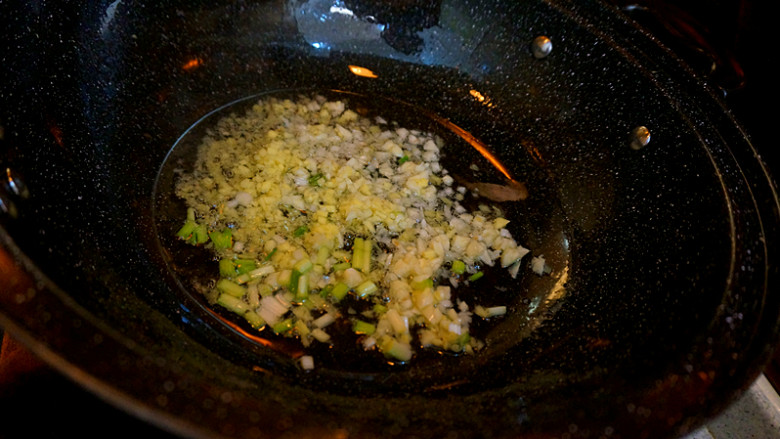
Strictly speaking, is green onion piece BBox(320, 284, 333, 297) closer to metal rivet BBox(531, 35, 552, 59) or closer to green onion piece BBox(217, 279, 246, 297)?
green onion piece BBox(217, 279, 246, 297)

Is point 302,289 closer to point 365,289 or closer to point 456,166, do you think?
point 365,289

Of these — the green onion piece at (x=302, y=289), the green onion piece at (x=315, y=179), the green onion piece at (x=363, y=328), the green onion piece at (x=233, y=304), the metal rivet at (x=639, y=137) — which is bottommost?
the green onion piece at (x=363, y=328)

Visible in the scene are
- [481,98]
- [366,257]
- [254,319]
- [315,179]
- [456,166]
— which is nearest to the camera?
[254,319]

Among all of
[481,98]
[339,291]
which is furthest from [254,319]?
[481,98]

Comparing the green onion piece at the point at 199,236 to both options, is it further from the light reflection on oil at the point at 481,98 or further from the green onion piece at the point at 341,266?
the light reflection on oil at the point at 481,98

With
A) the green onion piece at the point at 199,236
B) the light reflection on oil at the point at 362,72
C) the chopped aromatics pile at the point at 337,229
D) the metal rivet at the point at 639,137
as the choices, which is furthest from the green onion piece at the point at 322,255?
the metal rivet at the point at 639,137

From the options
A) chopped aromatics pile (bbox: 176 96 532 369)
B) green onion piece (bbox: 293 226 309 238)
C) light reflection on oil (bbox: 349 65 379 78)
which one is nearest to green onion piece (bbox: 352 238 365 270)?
chopped aromatics pile (bbox: 176 96 532 369)

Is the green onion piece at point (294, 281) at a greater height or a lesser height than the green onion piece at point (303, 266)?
lesser

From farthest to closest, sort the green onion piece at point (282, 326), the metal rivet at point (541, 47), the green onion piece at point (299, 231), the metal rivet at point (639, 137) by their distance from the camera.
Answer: the metal rivet at point (541, 47) < the metal rivet at point (639, 137) < the green onion piece at point (299, 231) < the green onion piece at point (282, 326)
